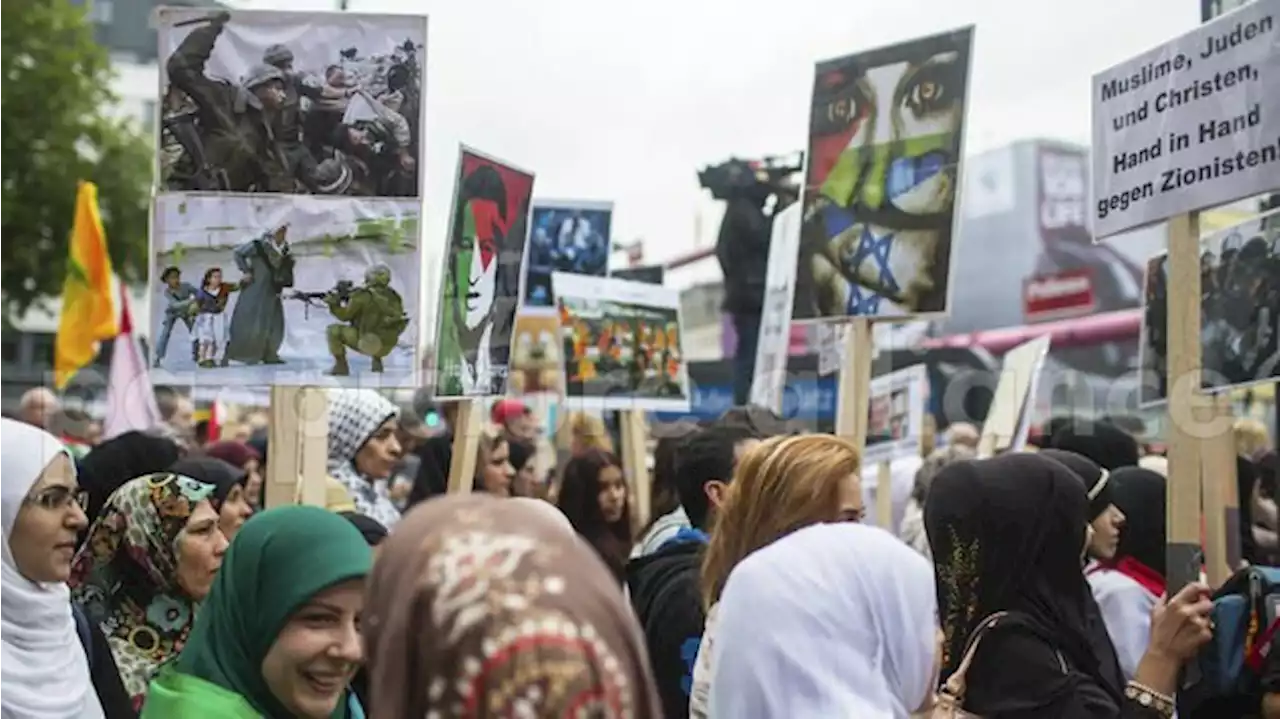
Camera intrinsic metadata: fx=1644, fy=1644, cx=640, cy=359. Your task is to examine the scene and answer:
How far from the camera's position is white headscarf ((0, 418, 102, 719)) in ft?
12.0

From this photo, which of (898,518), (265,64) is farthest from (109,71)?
(265,64)

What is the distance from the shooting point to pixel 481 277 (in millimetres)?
5953

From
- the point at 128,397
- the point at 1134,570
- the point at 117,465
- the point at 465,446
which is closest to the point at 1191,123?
the point at 1134,570

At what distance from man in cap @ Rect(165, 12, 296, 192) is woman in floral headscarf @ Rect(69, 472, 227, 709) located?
1408mm

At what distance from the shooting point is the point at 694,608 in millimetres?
4250

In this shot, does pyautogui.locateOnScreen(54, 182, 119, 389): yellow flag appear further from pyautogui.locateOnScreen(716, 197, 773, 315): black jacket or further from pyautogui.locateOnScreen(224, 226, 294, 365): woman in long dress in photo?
pyautogui.locateOnScreen(224, 226, 294, 365): woman in long dress in photo

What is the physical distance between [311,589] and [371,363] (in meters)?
2.80

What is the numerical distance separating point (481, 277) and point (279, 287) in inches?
35.7

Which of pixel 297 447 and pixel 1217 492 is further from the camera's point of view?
pixel 297 447

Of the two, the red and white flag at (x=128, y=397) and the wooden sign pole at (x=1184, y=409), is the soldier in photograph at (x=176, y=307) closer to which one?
the wooden sign pole at (x=1184, y=409)

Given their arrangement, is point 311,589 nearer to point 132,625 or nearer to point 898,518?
point 132,625

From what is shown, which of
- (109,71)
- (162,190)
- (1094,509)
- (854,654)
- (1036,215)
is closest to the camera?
(854,654)

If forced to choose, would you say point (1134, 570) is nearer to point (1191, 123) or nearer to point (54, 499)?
point (1191, 123)

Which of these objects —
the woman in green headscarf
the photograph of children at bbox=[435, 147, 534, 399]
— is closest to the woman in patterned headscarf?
the photograph of children at bbox=[435, 147, 534, 399]
